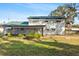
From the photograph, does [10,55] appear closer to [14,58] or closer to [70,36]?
[14,58]

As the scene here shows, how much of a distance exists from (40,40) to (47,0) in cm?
43

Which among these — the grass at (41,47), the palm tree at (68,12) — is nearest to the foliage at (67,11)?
the palm tree at (68,12)

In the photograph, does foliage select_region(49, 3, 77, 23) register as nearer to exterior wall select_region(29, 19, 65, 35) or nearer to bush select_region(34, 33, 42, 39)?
exterior wall select_region(29, 19, 65, 35)

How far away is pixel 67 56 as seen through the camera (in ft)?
10.5

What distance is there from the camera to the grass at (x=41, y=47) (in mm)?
3191

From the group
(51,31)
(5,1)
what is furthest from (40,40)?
(5,1)

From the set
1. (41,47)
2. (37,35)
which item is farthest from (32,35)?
(41,47)

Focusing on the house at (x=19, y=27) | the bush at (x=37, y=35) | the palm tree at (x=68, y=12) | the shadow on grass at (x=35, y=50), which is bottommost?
the shadow on grass at (x=35, y=50)

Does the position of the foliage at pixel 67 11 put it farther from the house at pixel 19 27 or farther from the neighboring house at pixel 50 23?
the house at pixel 19 27

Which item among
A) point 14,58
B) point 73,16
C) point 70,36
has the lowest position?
point 14,58

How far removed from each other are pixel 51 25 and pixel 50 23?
0.08 feet

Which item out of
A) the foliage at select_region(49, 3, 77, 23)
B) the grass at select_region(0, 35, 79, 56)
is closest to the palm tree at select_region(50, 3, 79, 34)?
the foliage at select_region(49, 3, 77, 23)

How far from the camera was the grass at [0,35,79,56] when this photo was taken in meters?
3.19

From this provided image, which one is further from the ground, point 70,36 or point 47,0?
point 47,0
